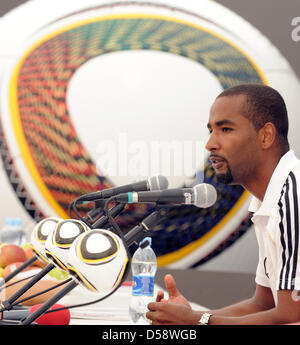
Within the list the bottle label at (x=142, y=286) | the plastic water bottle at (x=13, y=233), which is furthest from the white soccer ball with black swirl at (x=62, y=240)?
the plastic water bottle at (x=13, y=233)

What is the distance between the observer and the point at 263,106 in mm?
910

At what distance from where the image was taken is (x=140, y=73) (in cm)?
227

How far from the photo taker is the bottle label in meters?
1.33

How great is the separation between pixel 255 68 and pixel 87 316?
1.49 metres

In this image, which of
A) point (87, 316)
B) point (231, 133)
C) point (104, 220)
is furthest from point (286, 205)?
point (87, 316)

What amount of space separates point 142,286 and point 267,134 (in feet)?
1.96

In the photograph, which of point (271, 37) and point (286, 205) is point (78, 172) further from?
point (286, 205)

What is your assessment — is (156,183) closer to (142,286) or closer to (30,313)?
(30,313)

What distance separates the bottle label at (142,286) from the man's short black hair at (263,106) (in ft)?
1.93

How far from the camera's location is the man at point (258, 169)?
0.83 m

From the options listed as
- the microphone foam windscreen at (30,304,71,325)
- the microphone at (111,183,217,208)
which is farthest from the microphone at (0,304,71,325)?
the microphone at (111,183,217,208)

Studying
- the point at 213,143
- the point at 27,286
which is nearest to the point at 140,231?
the point at 27,286
